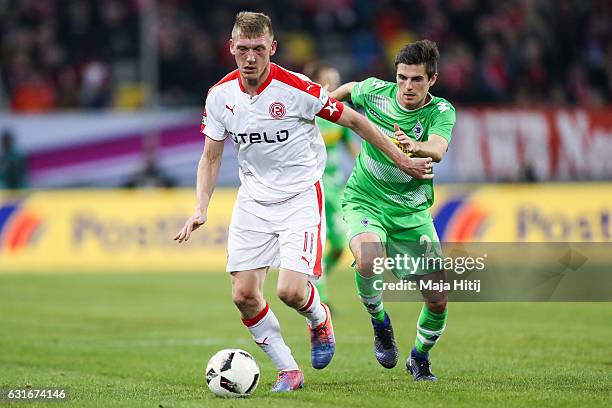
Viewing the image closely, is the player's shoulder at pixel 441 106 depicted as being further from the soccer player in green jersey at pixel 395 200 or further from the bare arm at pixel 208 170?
the bare arm at pixel 208 170

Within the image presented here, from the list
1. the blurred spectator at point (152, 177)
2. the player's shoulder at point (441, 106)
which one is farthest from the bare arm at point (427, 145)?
the blurred spectator at point (152, 177)

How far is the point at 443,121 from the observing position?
8352mm

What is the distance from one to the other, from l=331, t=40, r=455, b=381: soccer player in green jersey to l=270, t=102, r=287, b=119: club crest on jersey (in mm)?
1065

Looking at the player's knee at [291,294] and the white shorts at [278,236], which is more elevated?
the white shorts at [278,236]

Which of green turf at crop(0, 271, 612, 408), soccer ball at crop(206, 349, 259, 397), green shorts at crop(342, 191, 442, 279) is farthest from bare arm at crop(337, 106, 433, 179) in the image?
soccer ball at crop(206, 349, 259, 397)

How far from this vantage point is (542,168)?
24.1m

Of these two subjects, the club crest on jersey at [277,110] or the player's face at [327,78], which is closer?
the club crest on jersey at [277,110]

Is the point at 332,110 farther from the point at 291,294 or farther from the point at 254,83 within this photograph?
the point at 291,294

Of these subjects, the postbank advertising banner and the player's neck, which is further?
the postbank advertising banner

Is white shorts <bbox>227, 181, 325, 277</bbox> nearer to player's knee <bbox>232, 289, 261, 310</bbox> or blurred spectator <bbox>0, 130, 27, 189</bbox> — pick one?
player's knee <bbox>232, 289, 261, 310</bbox>

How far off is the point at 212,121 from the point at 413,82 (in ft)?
5.07

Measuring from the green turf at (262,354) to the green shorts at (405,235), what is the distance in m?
0.88

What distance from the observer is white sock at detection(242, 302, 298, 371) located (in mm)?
7988

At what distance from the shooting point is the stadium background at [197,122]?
19.4 metres
